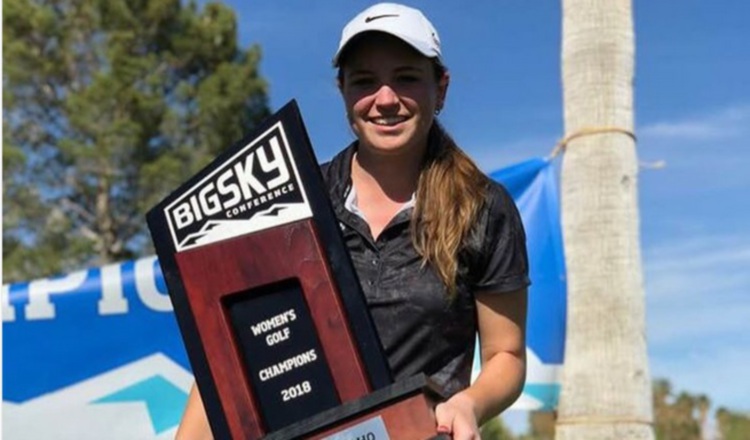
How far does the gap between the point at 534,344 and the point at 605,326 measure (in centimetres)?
64

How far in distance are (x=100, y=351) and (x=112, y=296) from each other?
224mm

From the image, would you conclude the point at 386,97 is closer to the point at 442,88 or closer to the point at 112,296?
the point at 442,88

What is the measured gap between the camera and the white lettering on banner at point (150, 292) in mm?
4707

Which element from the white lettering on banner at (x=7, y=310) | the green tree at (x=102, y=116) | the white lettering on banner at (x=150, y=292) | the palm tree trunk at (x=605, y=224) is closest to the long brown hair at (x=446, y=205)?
the palm tree trunk at (x=605, y=224)

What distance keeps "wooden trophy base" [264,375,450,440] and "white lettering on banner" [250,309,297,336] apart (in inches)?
5.3

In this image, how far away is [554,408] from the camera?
174 inches

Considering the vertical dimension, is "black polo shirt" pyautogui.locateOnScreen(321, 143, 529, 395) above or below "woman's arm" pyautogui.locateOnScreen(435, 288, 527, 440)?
above

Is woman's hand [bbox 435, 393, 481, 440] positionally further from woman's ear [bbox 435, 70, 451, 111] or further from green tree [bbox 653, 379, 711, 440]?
green tree [bbox 653, 379, 711, 440]

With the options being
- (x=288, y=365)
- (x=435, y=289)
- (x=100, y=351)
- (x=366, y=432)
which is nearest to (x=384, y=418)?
(x=366, y=432)

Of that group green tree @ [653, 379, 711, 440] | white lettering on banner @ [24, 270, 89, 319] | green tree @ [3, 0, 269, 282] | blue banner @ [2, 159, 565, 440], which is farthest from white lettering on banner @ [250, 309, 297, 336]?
green tree @ [653, 379, 711, 440]

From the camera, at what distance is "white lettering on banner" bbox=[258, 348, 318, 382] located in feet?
4.93

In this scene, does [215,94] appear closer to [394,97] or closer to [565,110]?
[565,110]

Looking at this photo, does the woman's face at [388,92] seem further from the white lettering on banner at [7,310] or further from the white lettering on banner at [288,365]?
the white lettering on banner at [7,310]

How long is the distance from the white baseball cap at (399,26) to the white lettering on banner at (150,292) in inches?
125
